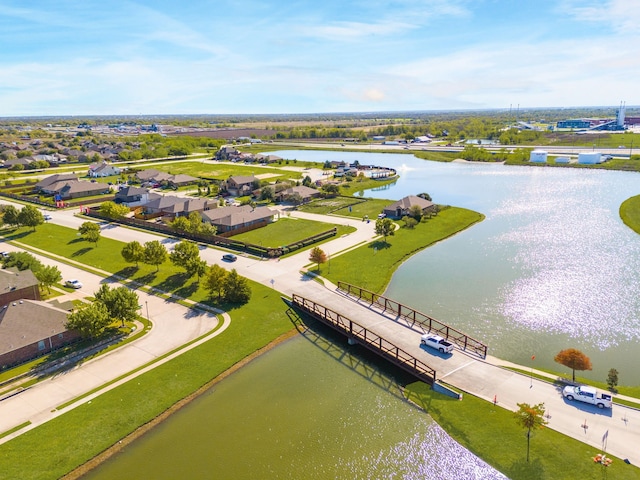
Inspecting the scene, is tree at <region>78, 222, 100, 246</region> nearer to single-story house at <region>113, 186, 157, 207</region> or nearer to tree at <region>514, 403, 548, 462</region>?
single-story house at <region>113, 186, 157, 207</region>

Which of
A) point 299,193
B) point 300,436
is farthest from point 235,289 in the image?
point 299,193

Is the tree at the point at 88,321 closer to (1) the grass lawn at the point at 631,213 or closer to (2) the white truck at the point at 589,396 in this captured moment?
(2) the white truck at the point at 589,396

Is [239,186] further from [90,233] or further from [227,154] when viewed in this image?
[227,154]

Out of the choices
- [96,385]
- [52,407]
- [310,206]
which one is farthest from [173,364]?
[310,206]

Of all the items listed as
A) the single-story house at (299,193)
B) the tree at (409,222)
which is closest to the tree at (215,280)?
the tree at (409,222)

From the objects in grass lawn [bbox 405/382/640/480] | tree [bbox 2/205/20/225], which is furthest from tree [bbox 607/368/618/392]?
tree [bbox 2/205/20/225]

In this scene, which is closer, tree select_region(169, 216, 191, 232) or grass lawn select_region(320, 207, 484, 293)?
grass lawn select_region(320, 207, 484, 293)

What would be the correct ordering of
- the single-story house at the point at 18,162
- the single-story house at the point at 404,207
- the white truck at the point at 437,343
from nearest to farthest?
1. the white truck at the point at 437,343
2. the single-story house at the point at 404,207
3. the single-story house at the point at 18,162
